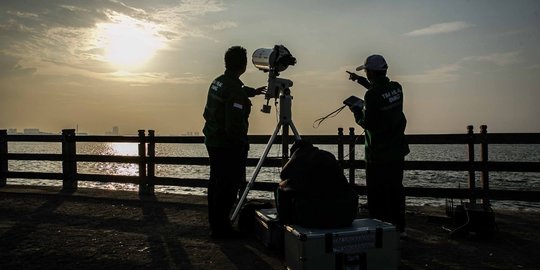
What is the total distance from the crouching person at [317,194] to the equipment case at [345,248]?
0.10 metres

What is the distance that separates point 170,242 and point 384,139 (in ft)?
8.92

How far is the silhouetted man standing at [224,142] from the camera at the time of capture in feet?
16.1

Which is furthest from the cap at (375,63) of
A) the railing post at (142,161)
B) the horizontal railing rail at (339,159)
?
the railing post at (142,161)

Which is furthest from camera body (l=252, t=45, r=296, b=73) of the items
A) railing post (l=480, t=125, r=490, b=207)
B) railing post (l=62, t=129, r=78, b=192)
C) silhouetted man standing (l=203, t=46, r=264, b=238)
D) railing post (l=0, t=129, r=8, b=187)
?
railing post (l=0, t=129, r=8, b=187)

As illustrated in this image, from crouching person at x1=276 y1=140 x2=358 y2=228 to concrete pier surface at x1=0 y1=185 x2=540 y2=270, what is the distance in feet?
2.14

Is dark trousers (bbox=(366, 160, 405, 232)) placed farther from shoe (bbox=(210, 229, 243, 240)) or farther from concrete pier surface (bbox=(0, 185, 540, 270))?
shoe (bbox=(210, 229, 243, 240))

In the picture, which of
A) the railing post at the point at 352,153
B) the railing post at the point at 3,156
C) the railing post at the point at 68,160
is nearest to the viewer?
the railing post at the point at 352,153

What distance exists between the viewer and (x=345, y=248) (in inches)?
135

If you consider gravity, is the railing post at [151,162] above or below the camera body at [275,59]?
below

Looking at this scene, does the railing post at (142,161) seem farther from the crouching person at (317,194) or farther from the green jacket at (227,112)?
the crouching person at (317,194)

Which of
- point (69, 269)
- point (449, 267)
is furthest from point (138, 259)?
point (449, 267)

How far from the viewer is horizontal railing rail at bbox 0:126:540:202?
6828mm

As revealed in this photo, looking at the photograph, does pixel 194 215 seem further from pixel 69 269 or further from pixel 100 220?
pixel 69 269

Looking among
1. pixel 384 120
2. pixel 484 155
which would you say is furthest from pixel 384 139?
pixel 484 155
